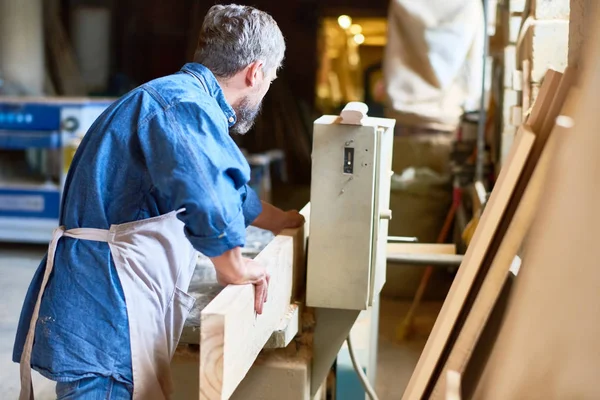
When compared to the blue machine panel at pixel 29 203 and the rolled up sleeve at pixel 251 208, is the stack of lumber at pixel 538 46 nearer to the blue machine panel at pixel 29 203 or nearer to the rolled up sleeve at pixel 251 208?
the rolled up sleeve at pixel 251 208

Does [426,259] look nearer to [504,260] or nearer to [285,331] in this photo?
[285,331]

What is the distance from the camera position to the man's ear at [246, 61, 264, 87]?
6.19ft

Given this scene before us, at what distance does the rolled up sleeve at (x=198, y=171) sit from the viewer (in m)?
1.56

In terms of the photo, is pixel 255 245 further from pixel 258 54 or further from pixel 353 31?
pixel 353 31

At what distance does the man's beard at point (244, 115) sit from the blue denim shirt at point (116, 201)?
210 millimetres

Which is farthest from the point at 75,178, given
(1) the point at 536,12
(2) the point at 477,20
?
(2) the point at 477,20

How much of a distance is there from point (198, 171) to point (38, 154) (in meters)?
4.53

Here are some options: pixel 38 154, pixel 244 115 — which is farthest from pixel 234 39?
pixel 38 154

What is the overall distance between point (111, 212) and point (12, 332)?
2.85 meters

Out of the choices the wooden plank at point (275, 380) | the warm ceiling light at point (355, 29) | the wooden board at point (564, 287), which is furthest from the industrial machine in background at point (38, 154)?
the warm ceiling light at point (355, 29)

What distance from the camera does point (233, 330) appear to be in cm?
152

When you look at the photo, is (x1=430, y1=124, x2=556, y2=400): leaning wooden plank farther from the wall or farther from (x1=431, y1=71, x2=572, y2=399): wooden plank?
the wall

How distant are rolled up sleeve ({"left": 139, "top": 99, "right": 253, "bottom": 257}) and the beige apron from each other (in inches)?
5.4

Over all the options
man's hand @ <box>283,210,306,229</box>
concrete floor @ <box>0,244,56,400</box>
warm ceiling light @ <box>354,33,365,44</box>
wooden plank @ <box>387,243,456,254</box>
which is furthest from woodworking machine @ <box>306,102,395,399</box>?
warm ceiling light @ <box>354,33,365,44</box>
